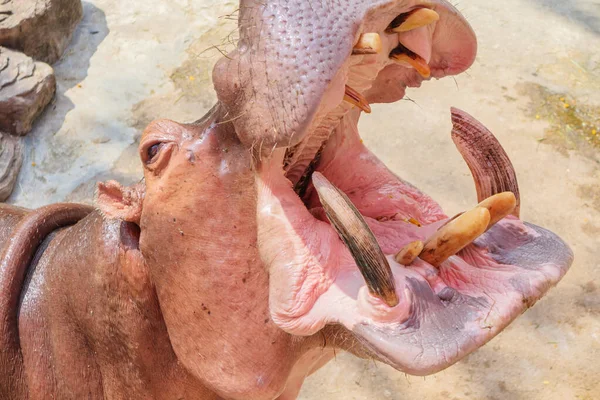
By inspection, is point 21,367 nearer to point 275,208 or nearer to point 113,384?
point 113,384

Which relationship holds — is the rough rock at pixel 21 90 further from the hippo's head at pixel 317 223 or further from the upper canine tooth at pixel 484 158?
the upper canine tooth at pixel 484 158

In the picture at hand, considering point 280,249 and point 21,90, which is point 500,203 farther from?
point 21,90

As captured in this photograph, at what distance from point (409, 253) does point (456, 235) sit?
4.0 inches

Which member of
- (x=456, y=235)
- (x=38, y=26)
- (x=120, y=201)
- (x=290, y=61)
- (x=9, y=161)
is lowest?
(x=9, y=161)

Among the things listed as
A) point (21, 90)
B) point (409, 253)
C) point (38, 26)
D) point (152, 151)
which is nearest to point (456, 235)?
point (409, 253)

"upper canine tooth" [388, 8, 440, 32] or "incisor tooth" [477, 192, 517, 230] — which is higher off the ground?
"upper canine tooth" [388, 8, 440, 32]

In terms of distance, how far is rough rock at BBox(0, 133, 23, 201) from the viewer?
407 cm

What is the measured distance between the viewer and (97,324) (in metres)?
1.75

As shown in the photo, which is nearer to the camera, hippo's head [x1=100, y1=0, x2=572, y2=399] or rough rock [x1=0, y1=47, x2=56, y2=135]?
hippo's head [x1=100, y1=0, x2=572, y2=399]

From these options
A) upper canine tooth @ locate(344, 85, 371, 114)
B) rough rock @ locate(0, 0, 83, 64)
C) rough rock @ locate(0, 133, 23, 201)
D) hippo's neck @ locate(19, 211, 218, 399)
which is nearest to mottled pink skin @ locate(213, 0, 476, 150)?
upper canine tooth @ locate(344, 85, 371, 114)

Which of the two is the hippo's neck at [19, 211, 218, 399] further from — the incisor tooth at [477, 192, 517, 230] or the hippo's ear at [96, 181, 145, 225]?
the incisor tooth at [477, 192, 517, 230]

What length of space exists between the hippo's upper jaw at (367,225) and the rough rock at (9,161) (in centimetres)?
292

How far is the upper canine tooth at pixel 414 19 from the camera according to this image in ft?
4.40

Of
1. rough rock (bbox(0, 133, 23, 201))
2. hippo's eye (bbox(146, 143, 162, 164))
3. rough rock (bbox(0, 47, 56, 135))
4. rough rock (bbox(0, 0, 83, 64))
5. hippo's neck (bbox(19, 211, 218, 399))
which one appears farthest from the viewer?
rough rock (bbox(0, 0, 83, 64))
